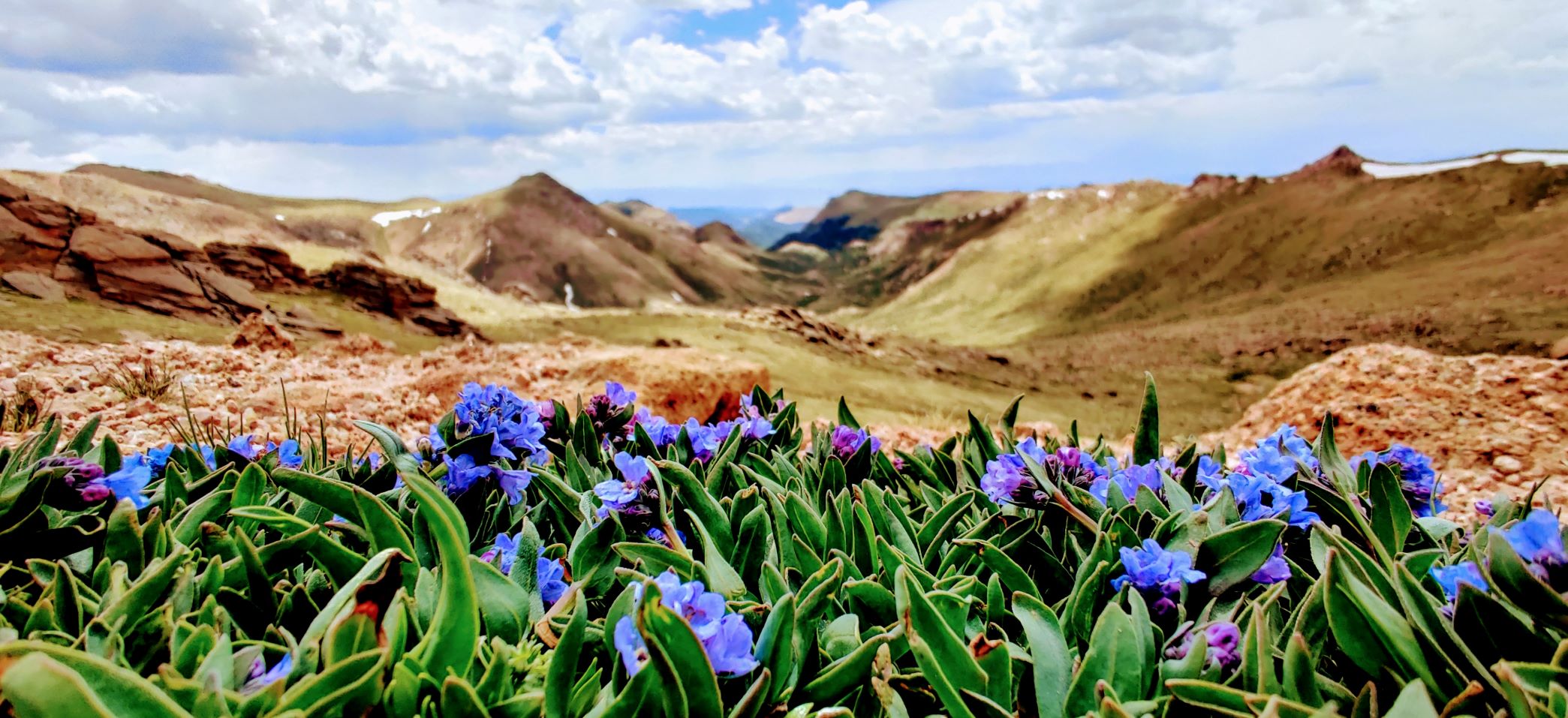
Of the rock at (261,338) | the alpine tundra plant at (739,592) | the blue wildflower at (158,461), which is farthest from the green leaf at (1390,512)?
the rock at (261,338)

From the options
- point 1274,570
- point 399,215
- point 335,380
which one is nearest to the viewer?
point 1274,570

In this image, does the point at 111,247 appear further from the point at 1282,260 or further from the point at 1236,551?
the point at 1282,260

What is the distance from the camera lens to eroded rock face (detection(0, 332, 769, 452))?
4734mm

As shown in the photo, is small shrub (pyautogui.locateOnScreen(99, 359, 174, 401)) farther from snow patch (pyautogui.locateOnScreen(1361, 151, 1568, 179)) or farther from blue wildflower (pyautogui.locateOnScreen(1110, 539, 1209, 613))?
snow patch (pyautogui.locateOnScreen(1361, 151, 1568, 179))

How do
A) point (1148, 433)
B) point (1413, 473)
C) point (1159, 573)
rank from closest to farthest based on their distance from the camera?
point (1159, 573) < point (1413, 473) < point (1148, 433)

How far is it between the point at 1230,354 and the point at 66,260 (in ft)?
97.1

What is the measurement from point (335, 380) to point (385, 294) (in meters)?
9.94

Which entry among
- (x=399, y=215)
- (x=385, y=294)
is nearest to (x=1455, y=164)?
(x=385, y=294)

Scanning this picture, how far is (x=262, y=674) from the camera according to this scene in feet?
4.06

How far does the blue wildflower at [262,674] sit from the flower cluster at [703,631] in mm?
504

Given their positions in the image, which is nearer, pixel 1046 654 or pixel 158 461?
pixel 1046 654

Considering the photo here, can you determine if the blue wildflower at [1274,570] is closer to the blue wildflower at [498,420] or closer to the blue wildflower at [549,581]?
the blue wildflower at [549,581]

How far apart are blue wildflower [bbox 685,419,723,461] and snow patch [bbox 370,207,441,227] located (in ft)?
275

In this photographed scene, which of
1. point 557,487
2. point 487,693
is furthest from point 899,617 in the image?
point 557,487
